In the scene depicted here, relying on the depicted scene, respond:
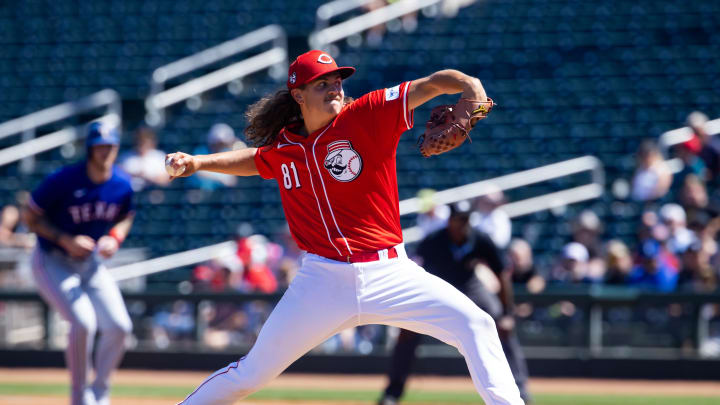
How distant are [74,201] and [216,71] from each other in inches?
423

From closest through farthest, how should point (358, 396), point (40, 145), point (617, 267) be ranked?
point (358, 396) → point (617, 267) → point (40, 145)

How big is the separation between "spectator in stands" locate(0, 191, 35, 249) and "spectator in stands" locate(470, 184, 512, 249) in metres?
5.66

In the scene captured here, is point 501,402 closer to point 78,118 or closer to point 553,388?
Answer: point 553,388

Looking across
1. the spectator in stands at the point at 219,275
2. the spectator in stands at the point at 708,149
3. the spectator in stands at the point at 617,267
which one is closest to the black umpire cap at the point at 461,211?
the spectator in stands at the point at 617,267

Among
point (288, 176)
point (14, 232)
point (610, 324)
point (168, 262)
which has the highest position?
point (14, 232)

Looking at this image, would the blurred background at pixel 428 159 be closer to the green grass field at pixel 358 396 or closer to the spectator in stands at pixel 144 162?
the spectator in stands at pixel 144 162

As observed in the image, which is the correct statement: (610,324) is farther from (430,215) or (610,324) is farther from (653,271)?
(430,215)

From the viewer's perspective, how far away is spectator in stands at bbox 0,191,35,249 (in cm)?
1260

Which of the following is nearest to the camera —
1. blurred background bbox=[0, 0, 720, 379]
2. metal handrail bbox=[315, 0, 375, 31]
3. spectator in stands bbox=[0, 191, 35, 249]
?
blurred background bbox=[0, 0, 720, 379]

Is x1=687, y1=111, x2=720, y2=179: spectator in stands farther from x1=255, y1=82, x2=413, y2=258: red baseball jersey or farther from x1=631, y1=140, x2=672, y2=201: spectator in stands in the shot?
x1=255, y1=82, x2=413, y2=258: red baseball jersey

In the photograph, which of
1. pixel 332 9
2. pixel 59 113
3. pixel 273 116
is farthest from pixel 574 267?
pixel 59 113

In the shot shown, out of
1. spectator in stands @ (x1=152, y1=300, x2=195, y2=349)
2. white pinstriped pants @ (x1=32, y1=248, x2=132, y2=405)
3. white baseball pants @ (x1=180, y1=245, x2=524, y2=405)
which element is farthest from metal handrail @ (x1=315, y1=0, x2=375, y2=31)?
white baseball pants @ (x1=180, y1=245, x2=524, y2=405)

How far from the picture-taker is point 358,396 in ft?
30.4

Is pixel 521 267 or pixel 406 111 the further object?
pixel 521 267
